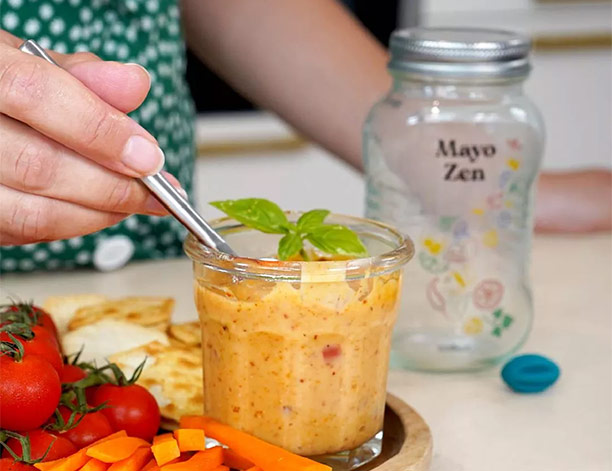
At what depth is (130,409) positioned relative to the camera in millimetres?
798

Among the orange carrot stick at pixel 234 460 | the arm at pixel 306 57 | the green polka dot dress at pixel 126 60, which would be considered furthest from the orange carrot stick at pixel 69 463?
the arm at pixel 306 57

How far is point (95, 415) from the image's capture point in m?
0.78

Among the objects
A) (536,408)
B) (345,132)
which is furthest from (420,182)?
(345,132)

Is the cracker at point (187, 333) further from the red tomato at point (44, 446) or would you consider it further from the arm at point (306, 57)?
the arm at point (306, 57)

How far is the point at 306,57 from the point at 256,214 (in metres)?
0.78

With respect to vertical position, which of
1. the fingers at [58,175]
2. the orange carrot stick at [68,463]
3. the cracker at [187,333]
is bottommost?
the cracker at [187,333]

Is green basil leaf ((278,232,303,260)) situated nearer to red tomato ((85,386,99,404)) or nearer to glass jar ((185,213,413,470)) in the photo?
glass jar ((185,213,413,470))

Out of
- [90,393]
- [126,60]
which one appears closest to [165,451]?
[90,393]

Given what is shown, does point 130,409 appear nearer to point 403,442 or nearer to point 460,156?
point 403,442

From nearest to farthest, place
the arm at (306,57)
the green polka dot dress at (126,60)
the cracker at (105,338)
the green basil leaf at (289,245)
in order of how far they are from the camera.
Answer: the green basil leaf at (289,245) → the cracker at (105,338) → the green polka dot dress at (126,60) → the arm at (306,57)

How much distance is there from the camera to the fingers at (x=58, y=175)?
83cm

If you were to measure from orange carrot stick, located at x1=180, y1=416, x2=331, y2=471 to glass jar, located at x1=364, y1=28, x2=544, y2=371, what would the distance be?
30 centimetres

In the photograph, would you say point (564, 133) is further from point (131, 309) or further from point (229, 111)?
point (131, 309)

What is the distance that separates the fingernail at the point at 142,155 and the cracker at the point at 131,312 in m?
0.27
